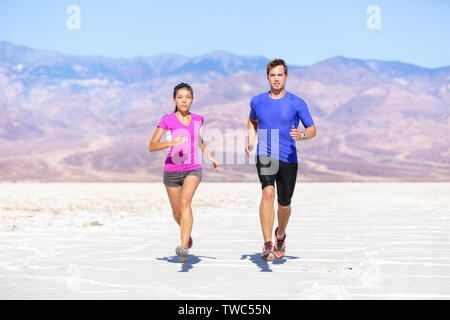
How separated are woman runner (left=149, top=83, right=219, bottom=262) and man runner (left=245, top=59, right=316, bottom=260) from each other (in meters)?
0.53

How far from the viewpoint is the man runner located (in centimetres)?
668

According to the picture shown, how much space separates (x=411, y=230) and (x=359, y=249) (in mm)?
2902

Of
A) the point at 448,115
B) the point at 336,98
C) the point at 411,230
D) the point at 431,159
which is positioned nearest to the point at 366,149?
the point at 431,159

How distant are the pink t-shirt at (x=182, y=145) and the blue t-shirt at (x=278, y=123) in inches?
24.9

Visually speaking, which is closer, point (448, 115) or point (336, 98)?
point (448, 115)

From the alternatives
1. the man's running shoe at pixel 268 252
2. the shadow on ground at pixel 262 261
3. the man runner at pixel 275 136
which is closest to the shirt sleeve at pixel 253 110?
the man runner at pixel 275 136

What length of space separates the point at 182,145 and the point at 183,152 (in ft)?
0.25

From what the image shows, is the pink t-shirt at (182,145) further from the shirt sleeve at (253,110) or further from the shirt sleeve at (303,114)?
the shirt sleeve at (303,114)

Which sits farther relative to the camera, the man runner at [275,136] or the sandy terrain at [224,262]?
the man runner at [275,136]

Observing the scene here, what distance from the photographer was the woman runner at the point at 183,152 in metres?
6.71

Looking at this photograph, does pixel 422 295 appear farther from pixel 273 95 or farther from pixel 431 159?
pixel 431 159

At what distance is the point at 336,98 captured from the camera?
151 meters

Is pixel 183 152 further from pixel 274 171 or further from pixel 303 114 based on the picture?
pixel 303 114
